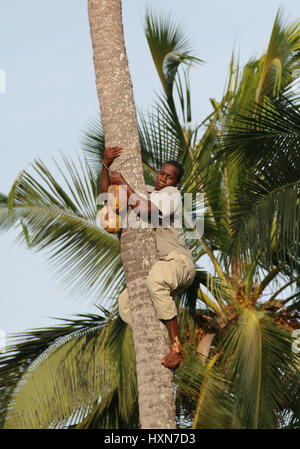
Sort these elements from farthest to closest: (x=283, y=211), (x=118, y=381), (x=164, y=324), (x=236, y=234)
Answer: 1. (x=118, y=381)
2. (x=236, y=234)
3. (x=283, y=211)
4. (x=164, y=324)

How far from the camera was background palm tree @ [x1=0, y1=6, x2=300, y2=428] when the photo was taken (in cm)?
891

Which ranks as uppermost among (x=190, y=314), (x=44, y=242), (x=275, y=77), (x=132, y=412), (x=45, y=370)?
(x=275, y=77)

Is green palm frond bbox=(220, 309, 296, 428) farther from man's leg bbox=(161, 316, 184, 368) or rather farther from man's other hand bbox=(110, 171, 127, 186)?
man's other hand bbox=(110, 171, 127, 186)

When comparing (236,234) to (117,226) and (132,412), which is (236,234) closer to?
(132,412)

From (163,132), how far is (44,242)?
86.8 inches

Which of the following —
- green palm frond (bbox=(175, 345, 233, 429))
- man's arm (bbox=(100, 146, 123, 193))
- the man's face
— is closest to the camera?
man's arm (bbox=(100, 146, 123, 193))

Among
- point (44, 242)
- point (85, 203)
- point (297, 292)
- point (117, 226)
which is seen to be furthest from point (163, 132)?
point (117, 226)

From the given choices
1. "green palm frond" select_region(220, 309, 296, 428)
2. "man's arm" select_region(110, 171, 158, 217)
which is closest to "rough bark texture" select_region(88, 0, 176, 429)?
"man's arm" select_region(110, 171, 158, 217)

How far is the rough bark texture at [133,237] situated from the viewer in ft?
18.1

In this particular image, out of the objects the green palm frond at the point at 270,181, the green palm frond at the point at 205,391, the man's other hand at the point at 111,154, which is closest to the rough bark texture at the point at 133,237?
the man's other hand at the point at 111,154

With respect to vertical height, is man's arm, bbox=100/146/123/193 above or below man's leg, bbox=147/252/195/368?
above

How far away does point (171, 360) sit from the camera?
5.50 m

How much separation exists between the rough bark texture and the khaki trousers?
0.07 metres

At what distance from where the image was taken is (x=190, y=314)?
10602 mm
